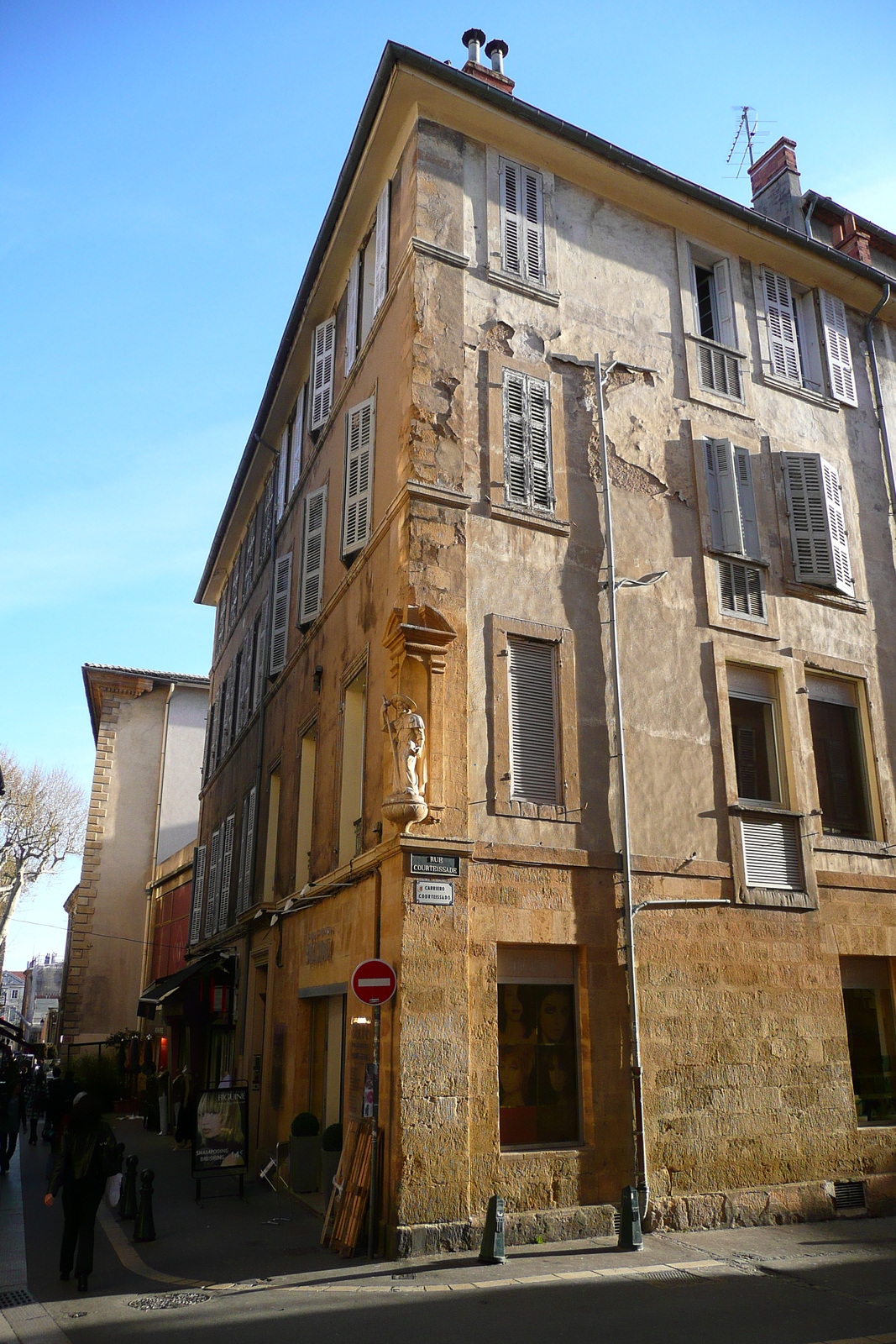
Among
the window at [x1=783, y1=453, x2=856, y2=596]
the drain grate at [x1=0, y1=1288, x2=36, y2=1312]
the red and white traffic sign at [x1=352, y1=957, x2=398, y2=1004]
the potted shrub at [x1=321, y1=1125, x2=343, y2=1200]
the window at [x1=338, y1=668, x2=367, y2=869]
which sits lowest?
the drain grate at [x1=0, y1=1288, x2=36, y2=1312]

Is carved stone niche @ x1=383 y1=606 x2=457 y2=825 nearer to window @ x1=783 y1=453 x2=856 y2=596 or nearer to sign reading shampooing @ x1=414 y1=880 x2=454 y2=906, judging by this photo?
sign reading shampooing @ x1=414 y1=880 x2=454 y2=906

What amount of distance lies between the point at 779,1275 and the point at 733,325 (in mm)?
11501

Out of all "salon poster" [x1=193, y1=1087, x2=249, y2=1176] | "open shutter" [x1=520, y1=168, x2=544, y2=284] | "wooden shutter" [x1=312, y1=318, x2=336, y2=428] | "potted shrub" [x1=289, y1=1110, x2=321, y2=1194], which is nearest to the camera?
"potted shrub" [x1=289, y1=1110, x2=321, y2=1194]

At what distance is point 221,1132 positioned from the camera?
12.6 meters

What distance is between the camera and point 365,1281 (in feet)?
26.5

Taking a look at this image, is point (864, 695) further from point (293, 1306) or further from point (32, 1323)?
point (32, 1323)

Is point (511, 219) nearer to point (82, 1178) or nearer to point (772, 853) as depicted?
point (772, 853)

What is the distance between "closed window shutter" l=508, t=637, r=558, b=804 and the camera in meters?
10.7

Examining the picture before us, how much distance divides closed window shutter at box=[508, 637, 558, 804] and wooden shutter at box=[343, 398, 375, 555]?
9.57 ft

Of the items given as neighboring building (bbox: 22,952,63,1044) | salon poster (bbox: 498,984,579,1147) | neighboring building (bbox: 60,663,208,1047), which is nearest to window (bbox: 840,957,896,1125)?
salon poster (bbox: 498,984,579,1147)

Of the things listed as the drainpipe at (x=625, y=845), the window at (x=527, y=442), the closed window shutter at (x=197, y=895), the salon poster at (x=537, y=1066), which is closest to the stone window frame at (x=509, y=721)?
the drainpipe at (x=625, y=845)

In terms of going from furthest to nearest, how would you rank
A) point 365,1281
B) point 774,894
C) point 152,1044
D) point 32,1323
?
point 152,1044, point 774,894, point 365,1281, point 32,1323

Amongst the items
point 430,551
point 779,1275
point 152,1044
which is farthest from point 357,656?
point 152,1044

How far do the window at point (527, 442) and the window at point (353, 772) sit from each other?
2.87 m
